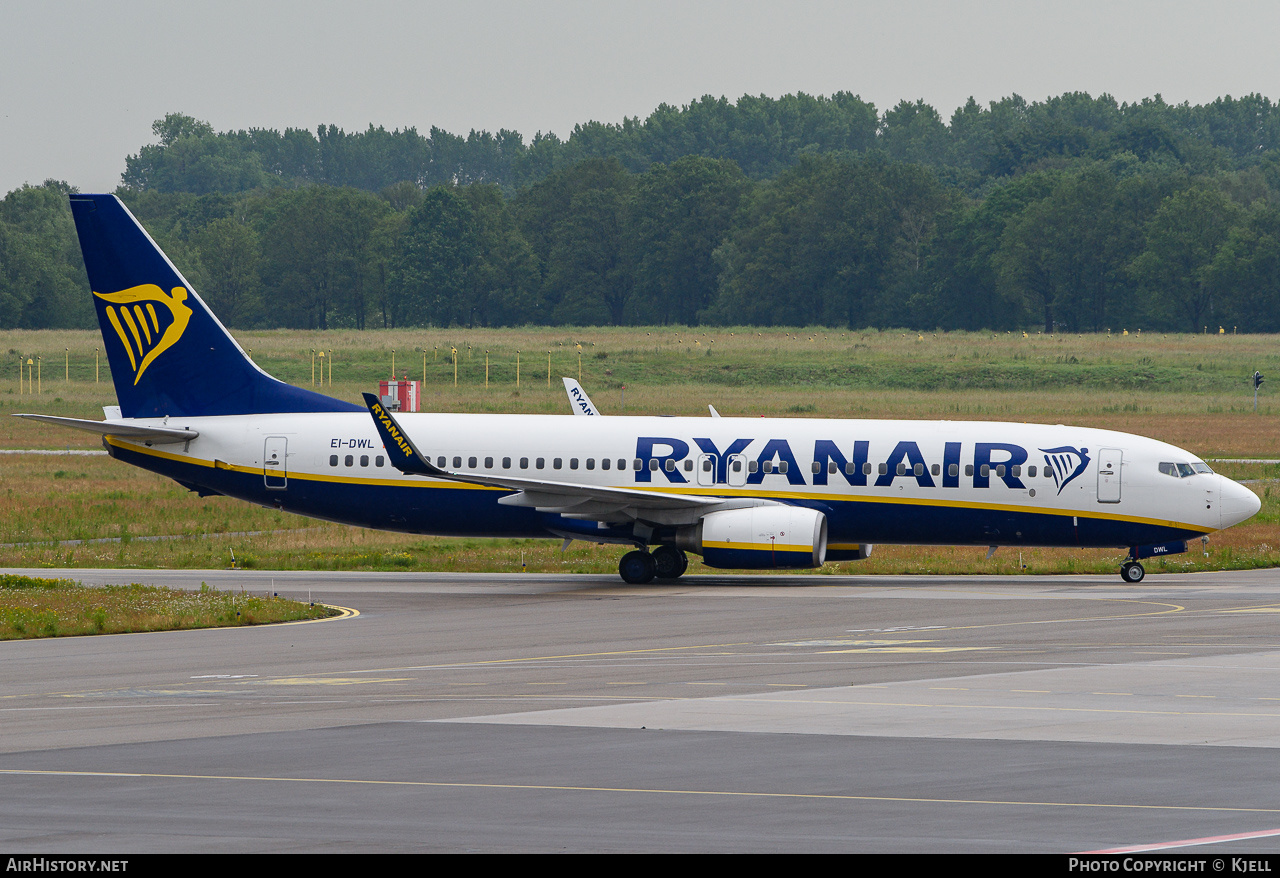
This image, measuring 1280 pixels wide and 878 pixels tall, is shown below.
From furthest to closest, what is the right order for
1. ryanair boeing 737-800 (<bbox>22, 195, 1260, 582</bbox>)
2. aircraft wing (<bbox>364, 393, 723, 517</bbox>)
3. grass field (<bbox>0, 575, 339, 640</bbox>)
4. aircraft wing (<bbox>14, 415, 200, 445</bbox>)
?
1. aircraft wing (<bbox>14, 415, 200, 445</bbox>)
2. ryanair boeing 737-800 (<bbox>22, 195, 1260, 582</bbox>)
3. aircraft wing (<bbox>364, 393, 723, 517</bbox>)
4. grass field (<bbox>0, 575, 339, 640</bbox>)

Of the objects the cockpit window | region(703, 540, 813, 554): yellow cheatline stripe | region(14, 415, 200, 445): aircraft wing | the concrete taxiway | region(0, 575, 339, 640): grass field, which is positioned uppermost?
region(14, 415, 200, 445): aircraft wing

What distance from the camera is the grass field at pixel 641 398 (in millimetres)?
46062

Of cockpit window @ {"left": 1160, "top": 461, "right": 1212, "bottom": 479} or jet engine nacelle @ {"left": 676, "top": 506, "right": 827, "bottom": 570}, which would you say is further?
cockpit window @ {"left": 1160, "top": 461, "right": 1212, "bottom": 479}

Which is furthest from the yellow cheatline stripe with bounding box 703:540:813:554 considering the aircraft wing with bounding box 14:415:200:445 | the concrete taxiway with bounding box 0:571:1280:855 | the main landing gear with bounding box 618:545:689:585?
the aircraft wing with bounding box 14:415:200:445

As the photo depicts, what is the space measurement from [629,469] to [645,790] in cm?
2470

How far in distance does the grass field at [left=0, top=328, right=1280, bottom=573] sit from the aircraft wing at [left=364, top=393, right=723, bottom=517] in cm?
430

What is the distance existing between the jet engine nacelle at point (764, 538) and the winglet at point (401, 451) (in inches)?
245

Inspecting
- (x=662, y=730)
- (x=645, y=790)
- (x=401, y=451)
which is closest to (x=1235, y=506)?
(x=401, y=451)

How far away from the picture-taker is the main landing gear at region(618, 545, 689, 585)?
131ft

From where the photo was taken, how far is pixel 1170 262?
173 metres

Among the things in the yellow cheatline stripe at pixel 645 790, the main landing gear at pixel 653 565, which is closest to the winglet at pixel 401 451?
the main landing gear at pixel 653 565

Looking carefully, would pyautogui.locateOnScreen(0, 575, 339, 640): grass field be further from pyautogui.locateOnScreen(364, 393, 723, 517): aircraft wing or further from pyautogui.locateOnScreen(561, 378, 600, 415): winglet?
pyautogui.locateOnScreen(561, 378, 600, 415): winglet

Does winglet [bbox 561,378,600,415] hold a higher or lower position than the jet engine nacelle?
higher
